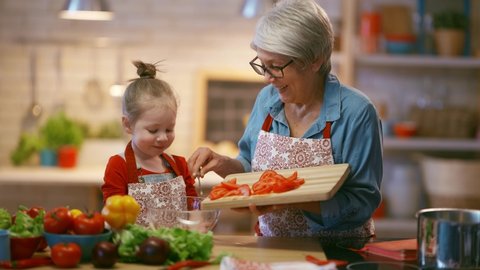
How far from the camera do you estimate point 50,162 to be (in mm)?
6195

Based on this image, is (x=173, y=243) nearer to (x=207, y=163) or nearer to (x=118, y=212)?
(x=118, y=212)

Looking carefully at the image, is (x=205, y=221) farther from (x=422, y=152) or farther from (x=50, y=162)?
(x=422, y=152)

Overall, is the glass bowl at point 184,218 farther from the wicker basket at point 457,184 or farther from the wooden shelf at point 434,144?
the wooden shelf at point 434,144

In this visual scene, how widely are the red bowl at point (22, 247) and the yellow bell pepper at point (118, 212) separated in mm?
234

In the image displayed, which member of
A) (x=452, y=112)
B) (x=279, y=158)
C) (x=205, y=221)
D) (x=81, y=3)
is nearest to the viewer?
(x=205, y=221)

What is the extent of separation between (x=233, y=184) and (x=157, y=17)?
3486mm

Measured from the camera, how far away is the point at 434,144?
251 inches

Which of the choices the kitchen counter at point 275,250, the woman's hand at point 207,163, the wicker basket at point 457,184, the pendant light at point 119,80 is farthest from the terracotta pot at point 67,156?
the kitchen counter at point 275,250

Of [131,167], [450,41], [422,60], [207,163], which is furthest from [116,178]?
[450,41]

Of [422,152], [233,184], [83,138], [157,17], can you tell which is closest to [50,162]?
[83,138]

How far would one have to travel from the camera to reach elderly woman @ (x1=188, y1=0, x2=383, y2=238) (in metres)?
3.26

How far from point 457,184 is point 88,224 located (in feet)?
12.4

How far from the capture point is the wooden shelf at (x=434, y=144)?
632 cm

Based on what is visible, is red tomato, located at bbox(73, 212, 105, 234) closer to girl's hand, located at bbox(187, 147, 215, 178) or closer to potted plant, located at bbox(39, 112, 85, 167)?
girl's hand, located at bbox(187, 147, 215, 178)
